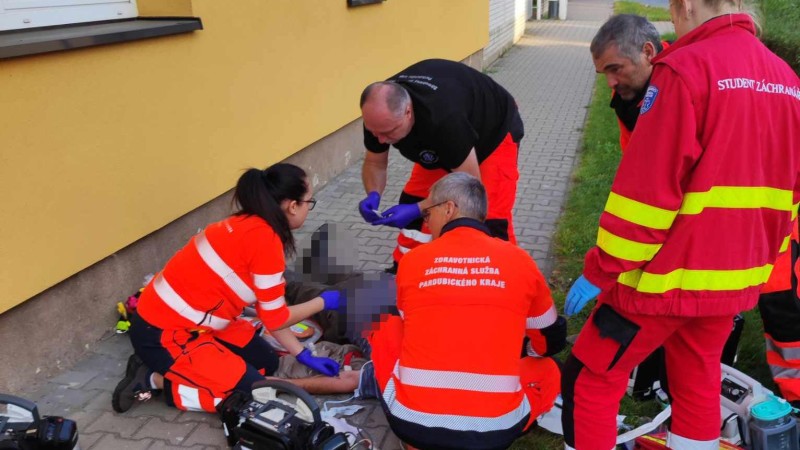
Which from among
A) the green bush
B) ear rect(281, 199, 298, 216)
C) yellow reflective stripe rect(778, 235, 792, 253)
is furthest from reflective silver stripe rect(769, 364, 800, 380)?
the green bush

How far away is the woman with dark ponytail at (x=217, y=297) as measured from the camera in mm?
2943

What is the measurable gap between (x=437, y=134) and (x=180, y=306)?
1455 mm

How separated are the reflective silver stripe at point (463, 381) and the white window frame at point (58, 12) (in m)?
2.72

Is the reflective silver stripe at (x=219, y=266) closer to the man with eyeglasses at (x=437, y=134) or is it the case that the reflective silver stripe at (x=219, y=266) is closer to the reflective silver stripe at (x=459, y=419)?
the man with eyeglasses at (x=437, y=134)

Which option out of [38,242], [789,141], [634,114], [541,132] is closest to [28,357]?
[38,242]

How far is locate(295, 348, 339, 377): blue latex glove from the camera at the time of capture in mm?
3156

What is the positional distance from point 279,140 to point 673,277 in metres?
3.94

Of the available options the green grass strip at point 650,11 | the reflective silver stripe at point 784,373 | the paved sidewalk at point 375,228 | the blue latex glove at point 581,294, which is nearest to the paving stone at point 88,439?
the paved sidewalk at point 375,228

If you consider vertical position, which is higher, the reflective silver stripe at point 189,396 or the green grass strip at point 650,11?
the green grass strip at point 650,11

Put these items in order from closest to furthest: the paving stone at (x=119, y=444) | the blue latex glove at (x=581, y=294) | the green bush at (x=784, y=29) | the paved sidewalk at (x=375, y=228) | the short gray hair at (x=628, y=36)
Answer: the blue latex glove at (x=581, y=294) < the short gray hair at (x=628, y=36) < the paving stone at (x=119, y=444) < the paved sidewalk at (x=375, y=228) < the green bush at (x=784, y=29)

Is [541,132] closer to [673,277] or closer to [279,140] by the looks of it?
[279,140]

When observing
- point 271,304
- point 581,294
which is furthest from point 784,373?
point 271,304

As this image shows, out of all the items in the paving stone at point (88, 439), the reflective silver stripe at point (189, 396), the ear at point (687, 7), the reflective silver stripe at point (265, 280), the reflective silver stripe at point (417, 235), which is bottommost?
the paving stone at point (88, 439)

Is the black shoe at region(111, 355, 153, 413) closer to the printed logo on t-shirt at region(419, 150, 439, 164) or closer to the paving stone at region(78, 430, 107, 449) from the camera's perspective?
the paving stone at region(78, 430, 107, 449)
